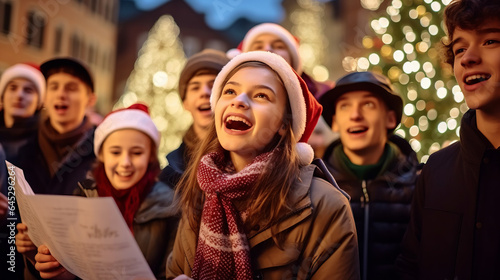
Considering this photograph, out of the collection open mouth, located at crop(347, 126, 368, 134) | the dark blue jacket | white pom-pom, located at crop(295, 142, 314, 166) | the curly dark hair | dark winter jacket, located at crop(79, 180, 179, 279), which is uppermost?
the curly dark hair

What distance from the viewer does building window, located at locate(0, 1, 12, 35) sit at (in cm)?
1042

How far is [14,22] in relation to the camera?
35.4 ft

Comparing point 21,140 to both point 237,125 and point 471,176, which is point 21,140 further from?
point 471,176

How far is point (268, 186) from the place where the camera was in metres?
1.90

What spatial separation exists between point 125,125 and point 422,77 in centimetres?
415

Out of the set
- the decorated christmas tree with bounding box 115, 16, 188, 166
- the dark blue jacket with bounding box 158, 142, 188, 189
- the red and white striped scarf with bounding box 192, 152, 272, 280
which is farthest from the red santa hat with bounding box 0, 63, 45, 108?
the decorated christmas tree with bounding box 115, 16, 188, 166

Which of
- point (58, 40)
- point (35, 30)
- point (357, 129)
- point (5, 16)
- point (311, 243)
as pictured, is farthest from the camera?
point (58, 40)

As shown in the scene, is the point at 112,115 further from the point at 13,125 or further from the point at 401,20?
the point at 401,20

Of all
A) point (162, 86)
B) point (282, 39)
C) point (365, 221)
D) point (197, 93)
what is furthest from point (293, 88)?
point (162, 86)

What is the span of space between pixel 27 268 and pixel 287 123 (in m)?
1.71

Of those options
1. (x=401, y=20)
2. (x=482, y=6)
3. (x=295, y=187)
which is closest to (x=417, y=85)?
(x=401, y=20)

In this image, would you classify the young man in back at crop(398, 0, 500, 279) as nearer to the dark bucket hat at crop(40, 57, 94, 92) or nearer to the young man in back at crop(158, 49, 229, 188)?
the young man in back at crop(158, 49, 229, 188)

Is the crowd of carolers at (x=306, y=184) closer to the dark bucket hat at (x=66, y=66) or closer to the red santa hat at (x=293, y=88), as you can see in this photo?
the red santa hat at (x=293, y=88)

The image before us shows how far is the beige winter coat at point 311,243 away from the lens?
1.82 meters
